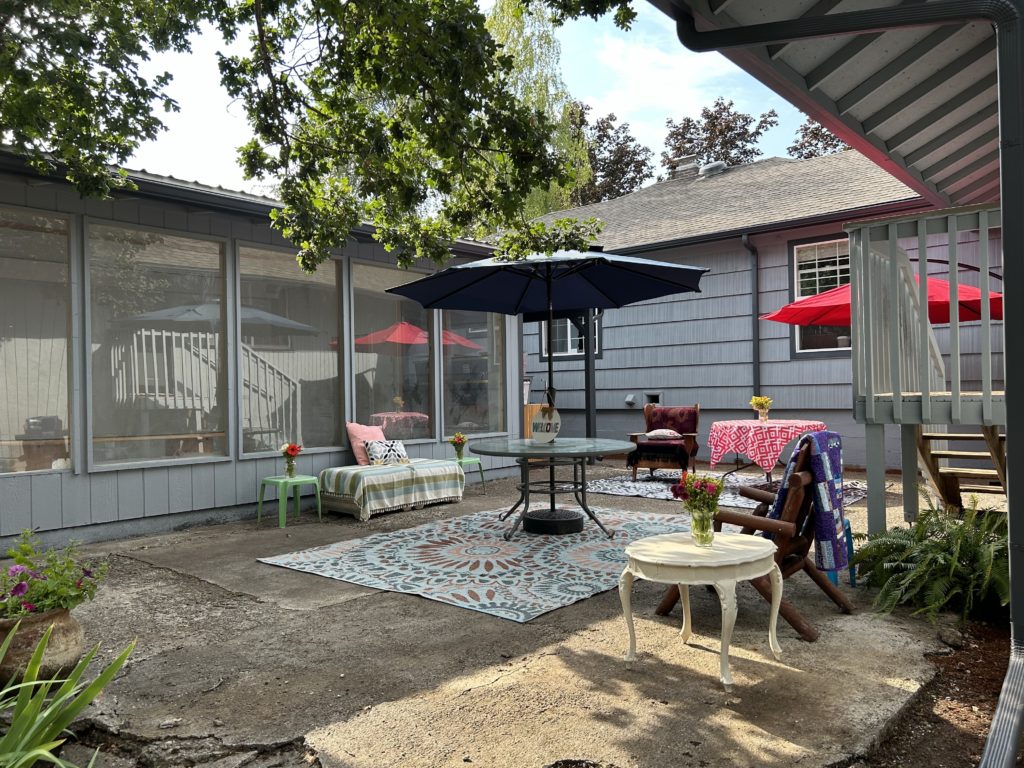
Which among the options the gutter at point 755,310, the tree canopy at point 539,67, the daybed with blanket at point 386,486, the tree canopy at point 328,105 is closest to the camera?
the tree canopy at point 328,105

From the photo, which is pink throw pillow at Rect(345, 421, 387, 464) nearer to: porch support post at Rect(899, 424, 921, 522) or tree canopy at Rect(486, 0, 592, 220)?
porch support post at Rect(899, 424, 921, 522)

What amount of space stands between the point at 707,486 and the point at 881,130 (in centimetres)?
341

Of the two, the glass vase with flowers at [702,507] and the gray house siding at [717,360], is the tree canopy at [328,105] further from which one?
the gray house siding at [717,360]

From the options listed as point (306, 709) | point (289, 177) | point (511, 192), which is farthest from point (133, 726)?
point (289, 177)

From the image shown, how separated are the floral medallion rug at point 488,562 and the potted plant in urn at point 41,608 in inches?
71.9

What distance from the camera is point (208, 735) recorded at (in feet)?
8.16

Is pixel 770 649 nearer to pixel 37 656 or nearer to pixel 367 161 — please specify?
pixel 37 656

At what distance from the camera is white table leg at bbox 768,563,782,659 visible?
121 inches

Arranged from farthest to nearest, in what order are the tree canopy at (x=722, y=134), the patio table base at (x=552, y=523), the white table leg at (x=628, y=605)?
the tree canopy at (x=722, y=134), the patio table base at (x=552, y=523), the white table leg at (x=628, y=605)

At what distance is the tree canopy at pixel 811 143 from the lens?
21.1 meters

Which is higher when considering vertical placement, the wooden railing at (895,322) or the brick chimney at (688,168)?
the brick chimney at (688,168)

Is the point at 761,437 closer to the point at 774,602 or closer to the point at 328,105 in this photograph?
the point at 774,602

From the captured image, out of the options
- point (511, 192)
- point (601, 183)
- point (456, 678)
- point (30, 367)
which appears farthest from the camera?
point (601, 183)

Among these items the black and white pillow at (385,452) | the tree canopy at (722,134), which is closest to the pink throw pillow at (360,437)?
the black and white pillow at (385,452)
